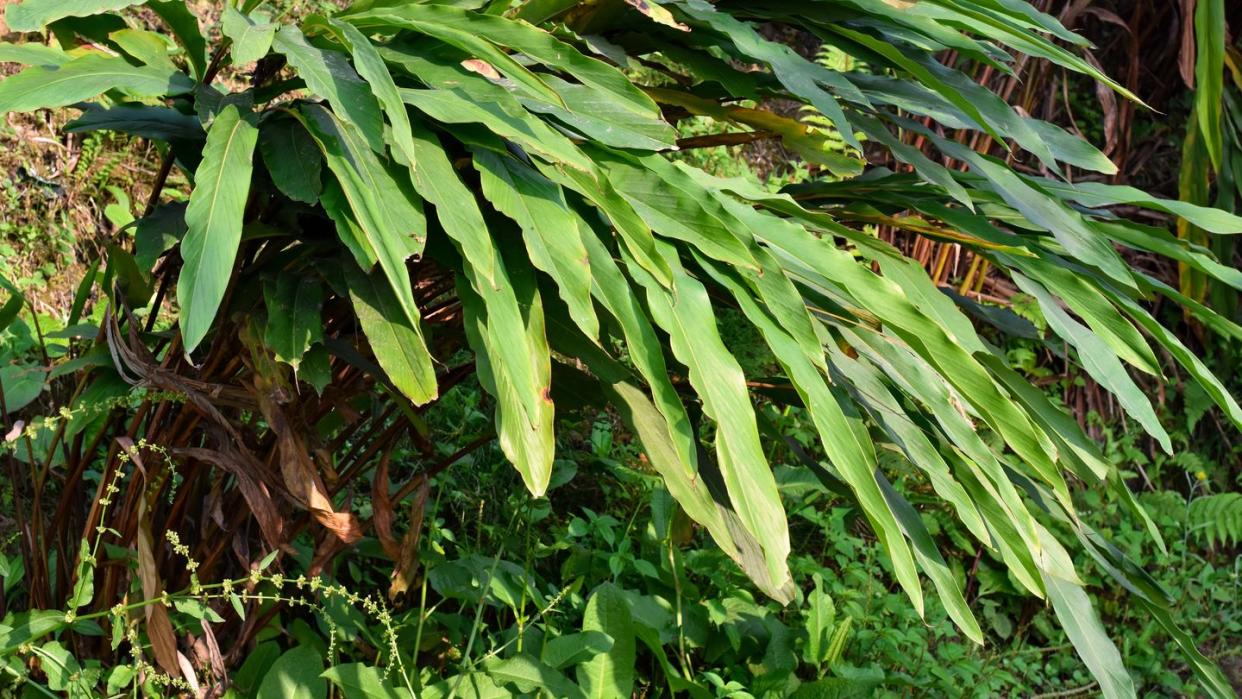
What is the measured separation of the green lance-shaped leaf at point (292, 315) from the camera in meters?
1.27

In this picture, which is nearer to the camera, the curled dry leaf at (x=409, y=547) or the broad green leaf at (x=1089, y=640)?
the broad green leaf at (x=1089, y=640)

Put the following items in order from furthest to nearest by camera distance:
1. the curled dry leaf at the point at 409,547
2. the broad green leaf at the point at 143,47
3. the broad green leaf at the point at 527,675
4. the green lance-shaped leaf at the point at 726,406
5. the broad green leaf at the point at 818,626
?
1. the broad green leaf at the point at 818,626
2. the broad green leaf at the point at 527,675
3. the curled dry leaf at the point at 409,547
4. the broad green leaf at the point at 143,47
5. the green lance-shaped leaf at the point at 726,406

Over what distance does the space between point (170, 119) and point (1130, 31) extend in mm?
3278

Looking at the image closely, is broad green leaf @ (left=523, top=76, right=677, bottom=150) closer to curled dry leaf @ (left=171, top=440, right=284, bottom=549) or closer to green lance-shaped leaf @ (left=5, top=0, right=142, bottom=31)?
green lance-shaped leaf @ (left=5, top=0, right=142, bottom=31)

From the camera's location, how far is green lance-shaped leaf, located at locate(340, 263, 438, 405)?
4.11 ft

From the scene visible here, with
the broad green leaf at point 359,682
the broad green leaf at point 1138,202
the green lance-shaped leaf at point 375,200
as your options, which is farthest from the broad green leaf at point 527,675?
the broad green leaf at point 1138,202

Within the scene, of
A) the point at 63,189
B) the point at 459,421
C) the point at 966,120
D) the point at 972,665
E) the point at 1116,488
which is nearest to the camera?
the point at 1116,488

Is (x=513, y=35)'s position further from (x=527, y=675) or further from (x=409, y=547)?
(x=527, y=675)

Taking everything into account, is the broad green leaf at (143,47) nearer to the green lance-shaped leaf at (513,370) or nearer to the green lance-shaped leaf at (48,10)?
the green lance-shaped leaf at (48,10)

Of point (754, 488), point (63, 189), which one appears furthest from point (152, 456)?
point (63, 189)

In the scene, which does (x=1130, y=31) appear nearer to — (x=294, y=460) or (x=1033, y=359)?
(x=1033, y=359)

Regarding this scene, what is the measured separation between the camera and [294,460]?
1.40 metres

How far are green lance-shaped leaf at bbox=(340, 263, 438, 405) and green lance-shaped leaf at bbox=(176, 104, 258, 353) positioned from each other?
190 mm

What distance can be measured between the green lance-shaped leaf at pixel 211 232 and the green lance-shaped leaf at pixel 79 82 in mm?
118
